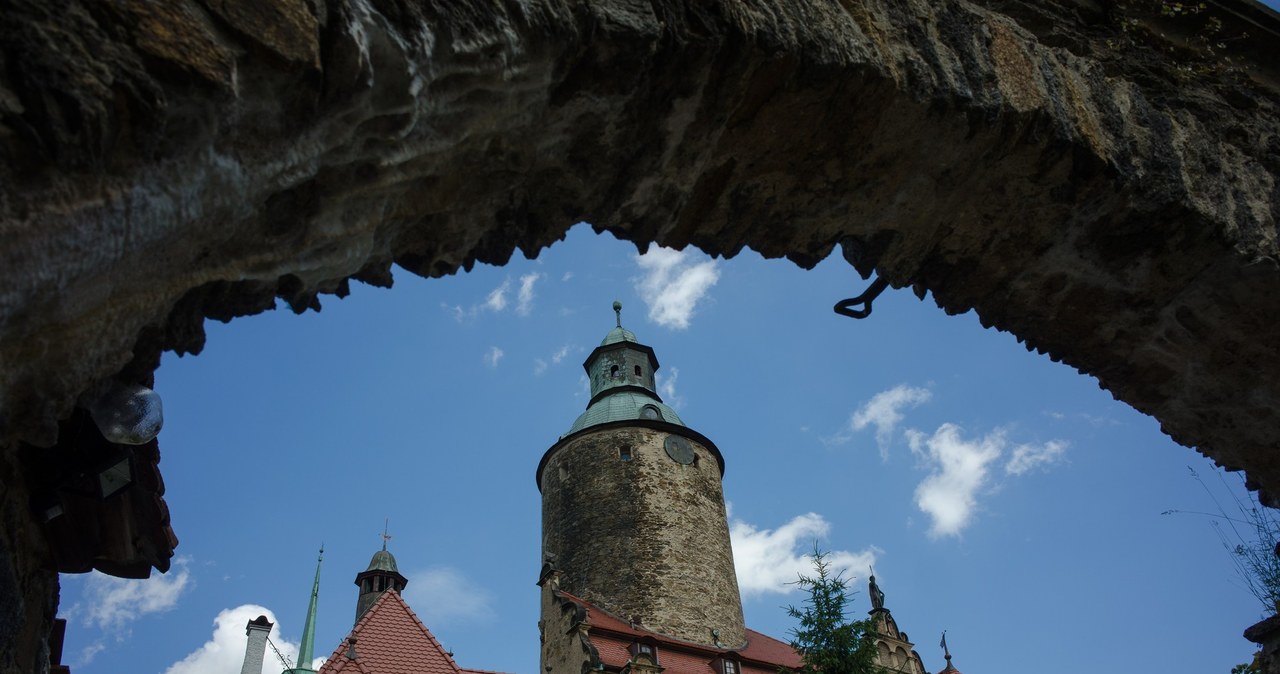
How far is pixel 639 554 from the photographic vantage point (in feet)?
73.2

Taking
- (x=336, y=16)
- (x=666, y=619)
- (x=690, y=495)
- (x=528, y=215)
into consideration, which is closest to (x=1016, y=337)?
(x=528, y=215)

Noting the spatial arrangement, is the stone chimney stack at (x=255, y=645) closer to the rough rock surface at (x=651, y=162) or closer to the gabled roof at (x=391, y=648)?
the gabled roof at (x=391, y=648)

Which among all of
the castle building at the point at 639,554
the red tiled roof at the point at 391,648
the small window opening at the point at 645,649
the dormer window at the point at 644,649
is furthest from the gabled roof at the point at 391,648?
the small window opening at the point at 645,649

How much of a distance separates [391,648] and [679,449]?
514 inches

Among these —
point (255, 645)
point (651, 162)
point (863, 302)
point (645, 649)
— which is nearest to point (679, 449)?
point (645, 649)

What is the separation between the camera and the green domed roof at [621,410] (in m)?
25.9

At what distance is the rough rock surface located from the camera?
1480mm

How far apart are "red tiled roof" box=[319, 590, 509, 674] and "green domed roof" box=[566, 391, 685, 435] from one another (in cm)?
1219

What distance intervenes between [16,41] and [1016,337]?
324 centimetres

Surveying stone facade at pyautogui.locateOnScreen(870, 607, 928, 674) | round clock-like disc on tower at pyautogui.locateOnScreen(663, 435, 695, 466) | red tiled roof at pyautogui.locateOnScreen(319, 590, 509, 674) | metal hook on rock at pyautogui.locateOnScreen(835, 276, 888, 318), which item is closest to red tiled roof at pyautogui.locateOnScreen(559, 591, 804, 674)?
stone facade at pyautogui.locateOnScreen(870, 607, 928, 674)

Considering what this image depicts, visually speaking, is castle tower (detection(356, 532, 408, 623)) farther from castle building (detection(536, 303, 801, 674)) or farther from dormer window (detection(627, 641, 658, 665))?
dormer window (detection(627, 641, 658, 665))

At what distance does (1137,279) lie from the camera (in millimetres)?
3324

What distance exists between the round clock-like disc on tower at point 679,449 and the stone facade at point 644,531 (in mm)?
127

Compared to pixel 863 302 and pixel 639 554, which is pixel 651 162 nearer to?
pixel 863 302
